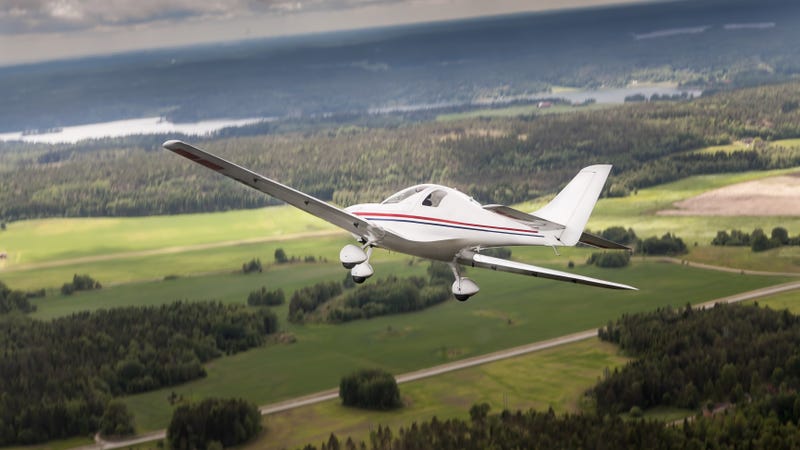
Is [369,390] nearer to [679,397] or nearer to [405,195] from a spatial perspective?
[679,397]

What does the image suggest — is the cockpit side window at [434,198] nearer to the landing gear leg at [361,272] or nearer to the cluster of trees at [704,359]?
the landing gear leg at [361,272]

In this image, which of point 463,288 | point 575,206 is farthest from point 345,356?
point 575,206

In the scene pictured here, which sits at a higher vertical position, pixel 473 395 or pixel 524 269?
pixel 524 269

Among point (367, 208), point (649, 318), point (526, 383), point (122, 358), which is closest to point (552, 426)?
point (526, 383)

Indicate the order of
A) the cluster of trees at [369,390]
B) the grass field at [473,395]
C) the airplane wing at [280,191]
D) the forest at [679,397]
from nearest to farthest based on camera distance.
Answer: the airplane wing at [280,191] → the forest at [679,397] → the grass field at [473,395] → the cluster of trees at [369,390]

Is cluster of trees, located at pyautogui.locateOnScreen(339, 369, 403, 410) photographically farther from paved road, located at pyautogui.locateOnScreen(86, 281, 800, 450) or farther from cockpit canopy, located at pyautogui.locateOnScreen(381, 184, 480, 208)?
cockpit canopy, located at pyautogui.locateOnScreen(381, 184, 480, 208)

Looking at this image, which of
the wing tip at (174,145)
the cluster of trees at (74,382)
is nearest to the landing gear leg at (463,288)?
the wing tip at (174,145)
